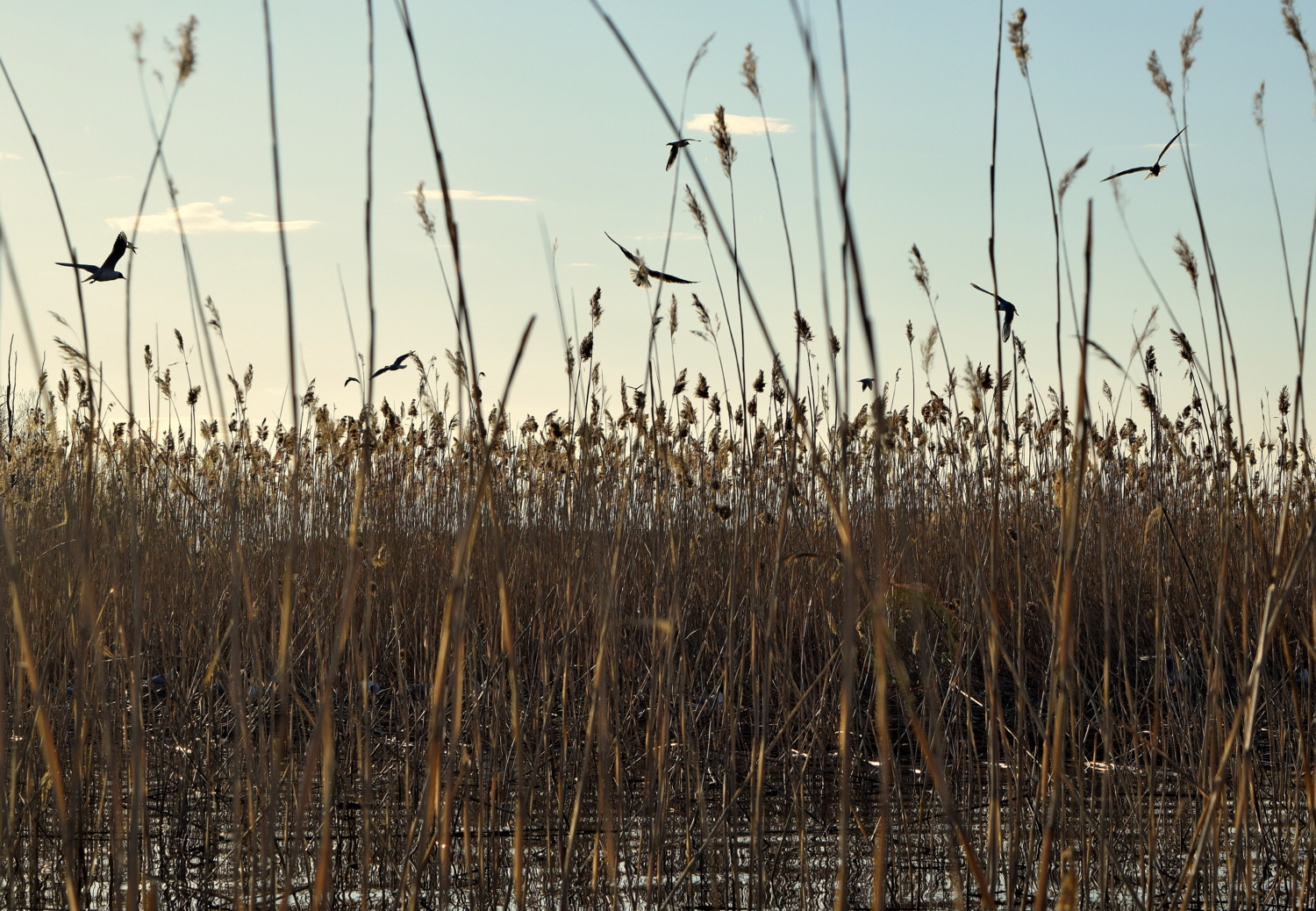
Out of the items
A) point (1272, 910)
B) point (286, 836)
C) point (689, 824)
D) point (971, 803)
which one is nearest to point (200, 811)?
point (286, 836)

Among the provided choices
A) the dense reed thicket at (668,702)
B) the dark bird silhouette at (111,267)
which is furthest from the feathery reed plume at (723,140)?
the dark bird silhouette at (111,267)

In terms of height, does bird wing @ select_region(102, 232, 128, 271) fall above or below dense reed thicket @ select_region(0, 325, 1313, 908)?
above

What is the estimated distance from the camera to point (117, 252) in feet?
4.63

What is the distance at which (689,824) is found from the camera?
1.63 meters

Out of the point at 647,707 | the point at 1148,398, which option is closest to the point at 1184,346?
the point at 1148,398

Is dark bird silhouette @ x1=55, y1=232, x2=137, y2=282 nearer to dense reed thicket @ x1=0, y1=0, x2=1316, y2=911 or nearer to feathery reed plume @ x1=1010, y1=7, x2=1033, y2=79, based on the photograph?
dense reed thicket @ x1=0, y1=0, x2=1316, y2=911

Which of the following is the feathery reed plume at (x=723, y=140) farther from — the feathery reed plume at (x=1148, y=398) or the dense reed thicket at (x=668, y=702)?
the feathery reed plume at (x=1148, y=398)

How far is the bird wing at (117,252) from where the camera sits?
1.38 metres

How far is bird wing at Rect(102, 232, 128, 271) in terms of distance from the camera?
1.38 meters

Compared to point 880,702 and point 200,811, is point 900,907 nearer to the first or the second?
point 880,702

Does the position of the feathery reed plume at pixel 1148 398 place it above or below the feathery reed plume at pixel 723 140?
below

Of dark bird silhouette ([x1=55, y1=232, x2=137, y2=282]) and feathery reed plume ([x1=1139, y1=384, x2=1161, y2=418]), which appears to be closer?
dark bird silhouette ([x1=55, y1=232, x2=137, y2=282])

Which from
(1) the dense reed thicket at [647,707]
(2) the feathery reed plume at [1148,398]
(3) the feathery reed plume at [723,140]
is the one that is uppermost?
(3) the feathery reed plume at [723,140]

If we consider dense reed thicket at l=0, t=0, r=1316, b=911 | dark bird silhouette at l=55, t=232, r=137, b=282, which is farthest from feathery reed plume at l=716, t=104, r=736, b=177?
dark bird silhouette at l=55, t=232, r=137, b=282
